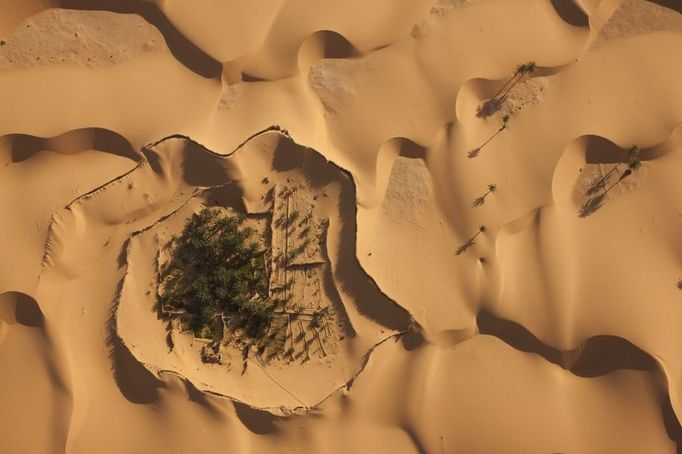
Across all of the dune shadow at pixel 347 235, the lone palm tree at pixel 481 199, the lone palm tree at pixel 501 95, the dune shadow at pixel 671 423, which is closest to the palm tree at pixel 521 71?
the lone palm tree at pixel 501 95

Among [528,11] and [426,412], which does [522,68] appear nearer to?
[528,11]

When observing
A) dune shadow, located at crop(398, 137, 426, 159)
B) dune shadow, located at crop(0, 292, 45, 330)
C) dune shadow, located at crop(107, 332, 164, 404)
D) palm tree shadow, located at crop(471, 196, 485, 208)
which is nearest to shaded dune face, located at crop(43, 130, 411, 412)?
dune shadow, located at crop(107, 332, 164, 404)

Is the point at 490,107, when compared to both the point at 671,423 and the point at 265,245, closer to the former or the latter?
the point at 265,245

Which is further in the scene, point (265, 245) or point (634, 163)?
point (265, 245)

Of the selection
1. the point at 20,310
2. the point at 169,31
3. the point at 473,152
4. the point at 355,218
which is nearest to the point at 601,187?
the point at 473,152

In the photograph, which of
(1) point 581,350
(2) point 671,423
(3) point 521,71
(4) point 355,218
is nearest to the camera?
(2) point 671,423

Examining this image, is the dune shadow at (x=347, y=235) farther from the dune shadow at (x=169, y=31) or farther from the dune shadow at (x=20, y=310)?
the dune shadow at (x=20, y=310)

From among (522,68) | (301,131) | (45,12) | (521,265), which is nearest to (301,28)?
(301,131)
